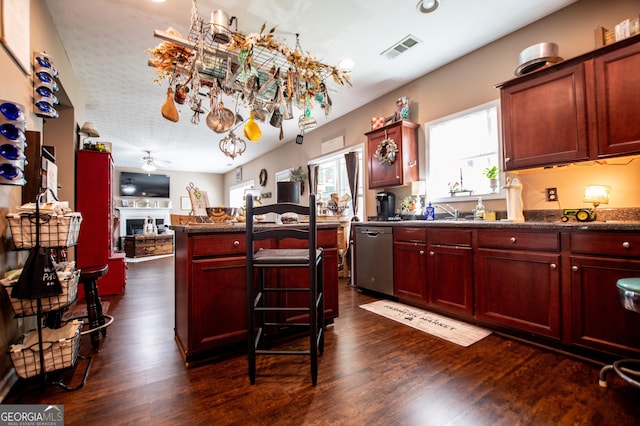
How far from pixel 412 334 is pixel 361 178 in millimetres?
2914

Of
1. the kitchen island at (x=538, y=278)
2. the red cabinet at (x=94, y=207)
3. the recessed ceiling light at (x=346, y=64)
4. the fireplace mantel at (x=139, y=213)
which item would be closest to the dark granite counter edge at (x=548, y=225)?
the kitchen island at (x=538, y=278)

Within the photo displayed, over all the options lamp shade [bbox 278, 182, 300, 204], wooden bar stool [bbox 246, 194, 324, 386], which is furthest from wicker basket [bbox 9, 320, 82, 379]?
lamp shade [bbox 278, 182, 300, 204]

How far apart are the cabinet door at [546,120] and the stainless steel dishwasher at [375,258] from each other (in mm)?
1426

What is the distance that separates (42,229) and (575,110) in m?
3.67

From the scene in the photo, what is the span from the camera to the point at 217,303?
1880 millimetres

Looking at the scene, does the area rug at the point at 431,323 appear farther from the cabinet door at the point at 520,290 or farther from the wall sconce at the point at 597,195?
the wall sconce at the point at 597,195

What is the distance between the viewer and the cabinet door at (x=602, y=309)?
1.69m

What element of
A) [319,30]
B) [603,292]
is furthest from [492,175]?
[319,30]

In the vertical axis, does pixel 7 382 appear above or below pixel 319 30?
below

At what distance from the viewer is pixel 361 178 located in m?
4.76

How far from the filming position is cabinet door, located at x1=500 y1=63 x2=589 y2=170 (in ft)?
6.92

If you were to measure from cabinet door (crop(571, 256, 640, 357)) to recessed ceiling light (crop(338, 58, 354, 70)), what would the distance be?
2895 millimetres

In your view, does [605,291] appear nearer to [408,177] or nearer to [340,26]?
[408,177]

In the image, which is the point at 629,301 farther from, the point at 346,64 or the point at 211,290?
the point at 346,64
